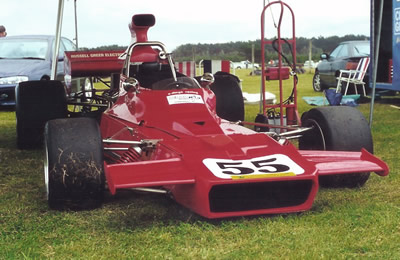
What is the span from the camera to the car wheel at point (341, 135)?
4.68 metres

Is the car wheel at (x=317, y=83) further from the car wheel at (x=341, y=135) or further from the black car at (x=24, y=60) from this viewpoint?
the car wheel at (x=341, y=135)

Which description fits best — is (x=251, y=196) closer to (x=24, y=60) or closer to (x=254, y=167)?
(x=254, y=167)

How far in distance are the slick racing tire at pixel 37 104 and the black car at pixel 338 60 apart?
876cm

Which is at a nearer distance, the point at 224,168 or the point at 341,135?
the point at 224,168

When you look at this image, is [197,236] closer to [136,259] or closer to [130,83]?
[136,259]

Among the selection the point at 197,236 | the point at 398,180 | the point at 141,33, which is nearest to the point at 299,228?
the point at 197,236

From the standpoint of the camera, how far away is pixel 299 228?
3.60 meters

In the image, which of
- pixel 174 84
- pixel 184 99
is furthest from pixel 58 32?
pixel 184 99

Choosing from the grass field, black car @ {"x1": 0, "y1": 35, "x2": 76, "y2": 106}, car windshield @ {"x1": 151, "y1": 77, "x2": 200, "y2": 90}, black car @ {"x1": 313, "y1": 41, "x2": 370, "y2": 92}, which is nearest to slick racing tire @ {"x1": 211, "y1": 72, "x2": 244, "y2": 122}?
car windshield @ {"x1": 151, "y1": 77, "x2": 200, "y2": 90}

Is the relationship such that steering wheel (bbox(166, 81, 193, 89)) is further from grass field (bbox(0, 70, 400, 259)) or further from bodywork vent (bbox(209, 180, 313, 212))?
bodywork vent (bbox(209, 180, 313, 212))

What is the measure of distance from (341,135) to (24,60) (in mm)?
8241

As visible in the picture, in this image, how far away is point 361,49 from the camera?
15.0 metres

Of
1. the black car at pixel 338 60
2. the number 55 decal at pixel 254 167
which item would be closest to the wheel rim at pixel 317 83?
the black car at pixel 338 60

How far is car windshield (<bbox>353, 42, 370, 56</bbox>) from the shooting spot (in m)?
14.7
